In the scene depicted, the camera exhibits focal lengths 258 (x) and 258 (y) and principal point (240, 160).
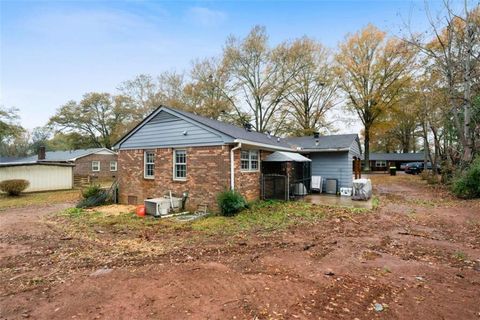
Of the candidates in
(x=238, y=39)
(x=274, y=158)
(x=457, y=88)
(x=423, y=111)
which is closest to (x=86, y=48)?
(x=274, y=158)

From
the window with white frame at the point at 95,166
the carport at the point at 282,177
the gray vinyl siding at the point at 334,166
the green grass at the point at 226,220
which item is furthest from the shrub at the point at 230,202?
the window with white frame at the point at 95,166

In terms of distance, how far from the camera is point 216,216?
9.09 meters

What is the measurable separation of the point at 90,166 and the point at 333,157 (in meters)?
25.3

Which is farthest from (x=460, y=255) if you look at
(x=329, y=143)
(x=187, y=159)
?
(x=329, y=143)

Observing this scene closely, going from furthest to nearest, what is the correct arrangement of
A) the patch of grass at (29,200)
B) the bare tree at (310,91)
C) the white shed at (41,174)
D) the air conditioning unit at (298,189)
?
the bare tree at (310,91) → the white shed at (41,174) → the patch of grass at (29,200) → the air conditioning unit at (298,189)

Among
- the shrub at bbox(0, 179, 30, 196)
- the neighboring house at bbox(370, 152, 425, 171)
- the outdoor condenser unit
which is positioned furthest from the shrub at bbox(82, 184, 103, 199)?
the neighboring house at bbox(370, 152, 425, 171)

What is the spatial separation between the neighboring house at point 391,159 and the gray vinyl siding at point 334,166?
3673 centimetres

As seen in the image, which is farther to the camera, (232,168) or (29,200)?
(29,200)

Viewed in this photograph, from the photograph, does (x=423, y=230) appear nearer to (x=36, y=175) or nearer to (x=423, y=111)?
(x=423, y=111)

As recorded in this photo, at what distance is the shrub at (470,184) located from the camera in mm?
11858

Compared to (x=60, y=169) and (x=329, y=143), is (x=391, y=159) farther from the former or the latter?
(x=60, y=169)

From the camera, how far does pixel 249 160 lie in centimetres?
1085

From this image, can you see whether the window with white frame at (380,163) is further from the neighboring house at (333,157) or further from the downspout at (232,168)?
the downspout at (232,168)

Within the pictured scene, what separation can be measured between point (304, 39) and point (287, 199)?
71.4ft
